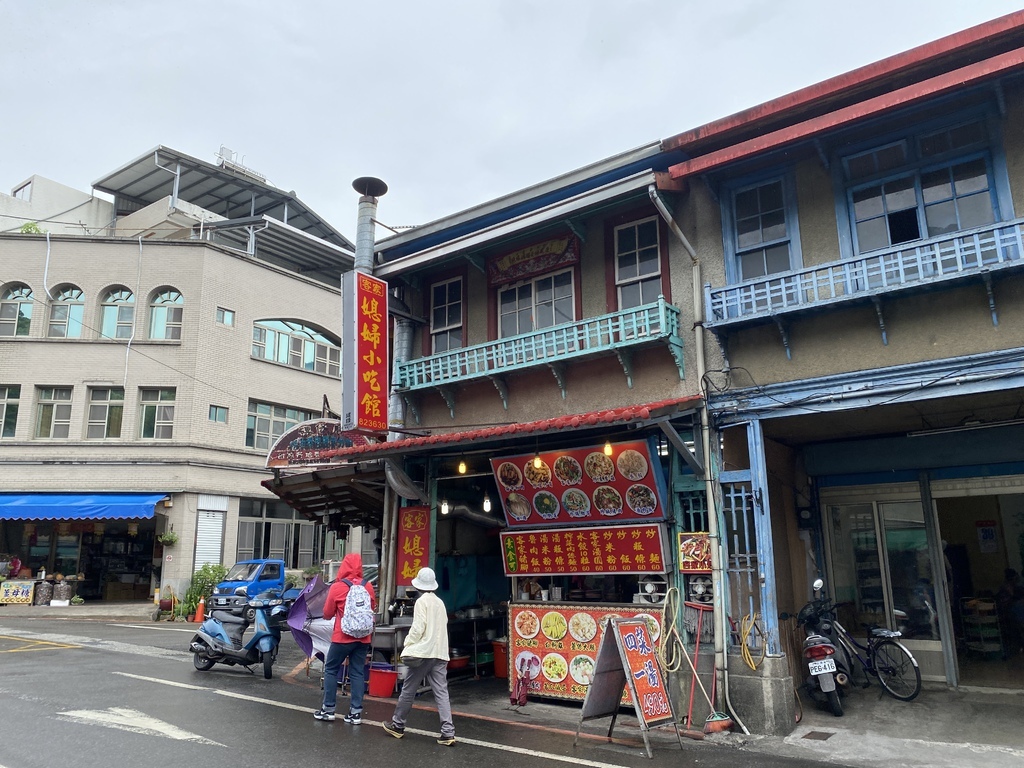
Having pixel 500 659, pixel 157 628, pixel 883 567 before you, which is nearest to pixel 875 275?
pixel 883 567

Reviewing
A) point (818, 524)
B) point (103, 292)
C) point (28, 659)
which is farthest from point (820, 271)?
point (103, 292)

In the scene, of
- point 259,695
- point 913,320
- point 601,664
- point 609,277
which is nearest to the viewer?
point 601,664

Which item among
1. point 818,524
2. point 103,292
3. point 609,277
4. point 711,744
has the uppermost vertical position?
point 103,292

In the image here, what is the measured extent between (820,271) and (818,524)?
16.3 feet

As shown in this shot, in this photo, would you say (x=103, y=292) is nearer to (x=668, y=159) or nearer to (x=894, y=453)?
(x=668, y=159)

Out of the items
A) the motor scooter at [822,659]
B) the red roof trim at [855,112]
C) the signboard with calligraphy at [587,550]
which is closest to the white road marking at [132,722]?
the signboard with calligraphy at [587,550]

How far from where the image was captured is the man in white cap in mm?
8273

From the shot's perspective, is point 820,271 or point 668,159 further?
point 668,159

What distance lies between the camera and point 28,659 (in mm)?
13016

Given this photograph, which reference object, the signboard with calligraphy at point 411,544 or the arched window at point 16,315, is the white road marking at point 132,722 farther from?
the arched window at point 16,315

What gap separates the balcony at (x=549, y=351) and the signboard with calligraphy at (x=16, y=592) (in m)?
18.8

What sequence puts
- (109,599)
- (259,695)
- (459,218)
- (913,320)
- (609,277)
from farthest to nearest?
(109,599), (459,218), (609,277), (259,695), (913,320)

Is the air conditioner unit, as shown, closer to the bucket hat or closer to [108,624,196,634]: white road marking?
the bucket hat

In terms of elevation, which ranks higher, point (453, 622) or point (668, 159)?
point (668, 159)
